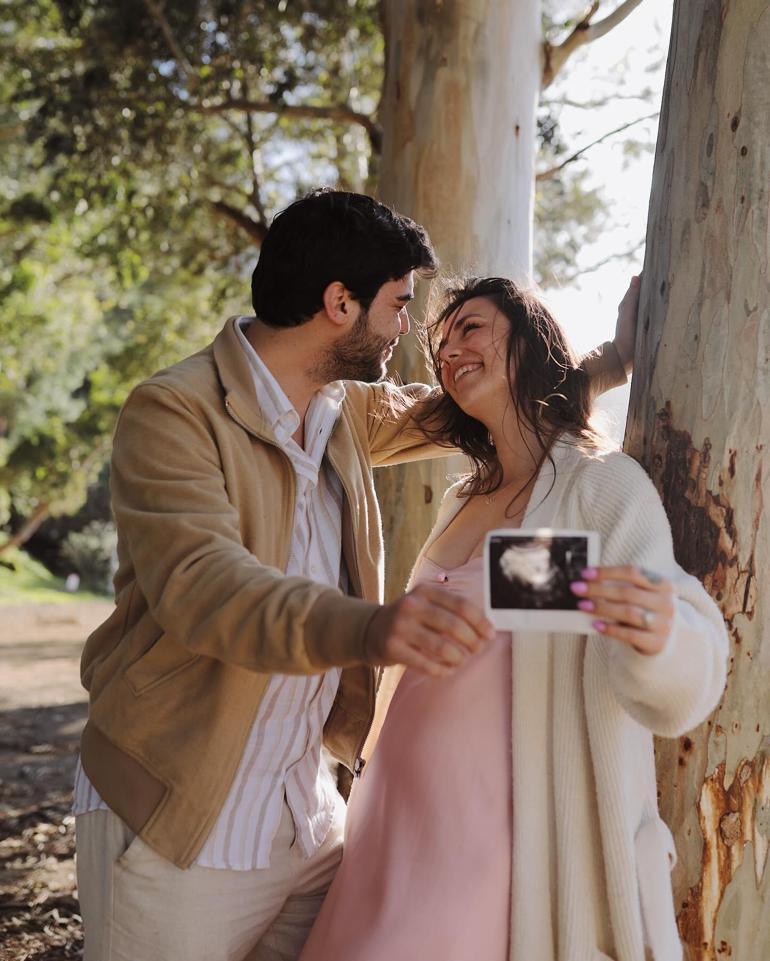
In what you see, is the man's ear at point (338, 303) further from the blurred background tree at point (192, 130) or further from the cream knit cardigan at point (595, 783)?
the blurred background tree at point (192, 130)

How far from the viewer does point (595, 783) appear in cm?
202

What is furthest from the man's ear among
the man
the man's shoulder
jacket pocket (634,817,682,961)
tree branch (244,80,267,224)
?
tree branch (244,80,267,224)

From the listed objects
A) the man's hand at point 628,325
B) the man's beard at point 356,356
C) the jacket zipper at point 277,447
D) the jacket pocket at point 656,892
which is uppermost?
the man's hand at point 628,325

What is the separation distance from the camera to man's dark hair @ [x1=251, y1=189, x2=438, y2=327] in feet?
8.73

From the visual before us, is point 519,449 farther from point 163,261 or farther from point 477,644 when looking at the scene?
point 163,261

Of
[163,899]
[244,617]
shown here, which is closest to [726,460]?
[244,617]

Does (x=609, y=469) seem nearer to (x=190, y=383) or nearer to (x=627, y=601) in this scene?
(x=627, y=601)

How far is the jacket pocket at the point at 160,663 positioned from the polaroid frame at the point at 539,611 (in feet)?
2.92

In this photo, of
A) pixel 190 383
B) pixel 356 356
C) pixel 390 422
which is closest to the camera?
pixel 190 383

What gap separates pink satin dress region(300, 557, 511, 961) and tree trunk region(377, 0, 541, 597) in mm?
1563

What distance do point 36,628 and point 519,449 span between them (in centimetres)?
1573

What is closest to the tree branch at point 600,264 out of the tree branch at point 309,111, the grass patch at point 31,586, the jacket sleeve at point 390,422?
the tree branch at point 309,111

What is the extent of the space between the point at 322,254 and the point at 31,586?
77.8 ft

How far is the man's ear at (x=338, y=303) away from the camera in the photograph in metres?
2.67
